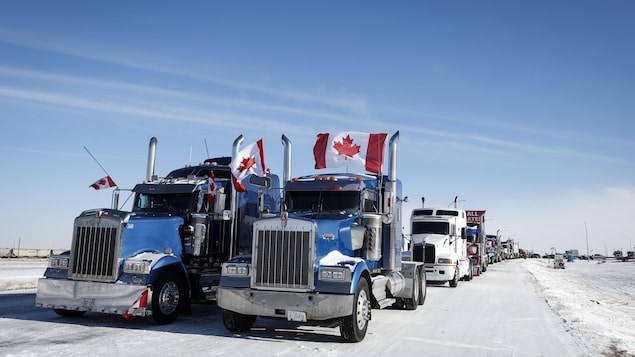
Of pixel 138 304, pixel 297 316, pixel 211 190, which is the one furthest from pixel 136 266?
pixel 297 316

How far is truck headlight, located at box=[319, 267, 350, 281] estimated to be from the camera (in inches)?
340

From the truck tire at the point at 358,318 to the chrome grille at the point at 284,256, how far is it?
0.84 m

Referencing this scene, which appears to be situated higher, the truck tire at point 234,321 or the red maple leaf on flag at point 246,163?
the red maple leaf on flag at point 246,163

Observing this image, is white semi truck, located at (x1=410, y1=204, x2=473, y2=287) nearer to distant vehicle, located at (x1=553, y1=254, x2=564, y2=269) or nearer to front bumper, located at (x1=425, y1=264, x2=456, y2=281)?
→ front bumper, located at (x1=425, y1=264, x2=456, y2=281)

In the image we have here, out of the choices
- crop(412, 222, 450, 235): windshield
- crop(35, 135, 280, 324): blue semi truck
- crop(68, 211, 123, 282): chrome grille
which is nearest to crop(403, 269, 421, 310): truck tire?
crop(35, 135, 280, 324): blue semi truck

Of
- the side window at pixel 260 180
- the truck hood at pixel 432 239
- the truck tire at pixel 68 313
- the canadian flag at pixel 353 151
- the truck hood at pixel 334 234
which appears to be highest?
the canadian flag at pixel 353 151

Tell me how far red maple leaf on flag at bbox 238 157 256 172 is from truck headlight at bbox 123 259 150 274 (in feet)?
10.3

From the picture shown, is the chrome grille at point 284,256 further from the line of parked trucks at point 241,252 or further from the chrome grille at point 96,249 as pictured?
the chrome grille at point 96,249

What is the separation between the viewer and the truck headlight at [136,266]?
978 centimetres

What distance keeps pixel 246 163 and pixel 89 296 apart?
14.3 feet

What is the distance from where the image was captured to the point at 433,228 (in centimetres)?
2417

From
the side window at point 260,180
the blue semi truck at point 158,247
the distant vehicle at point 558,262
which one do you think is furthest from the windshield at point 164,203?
the distant vehicle at point 558,262

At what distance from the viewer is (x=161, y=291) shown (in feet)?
33.4

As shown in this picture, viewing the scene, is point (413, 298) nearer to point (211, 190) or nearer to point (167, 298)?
point (211, 190)
